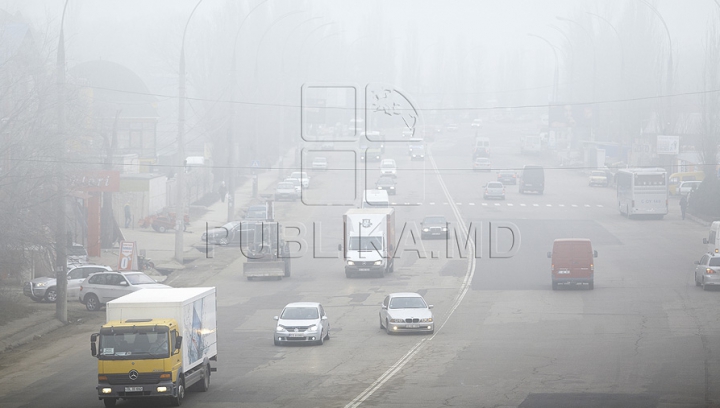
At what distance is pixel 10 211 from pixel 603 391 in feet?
71.5

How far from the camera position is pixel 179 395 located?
1845cm

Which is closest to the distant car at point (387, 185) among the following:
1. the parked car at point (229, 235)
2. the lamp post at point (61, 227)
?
the parked car at point (229, 235)

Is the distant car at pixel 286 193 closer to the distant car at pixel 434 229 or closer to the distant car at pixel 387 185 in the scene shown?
the distant car at pixel 387 185

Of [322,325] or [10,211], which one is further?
[10,211]

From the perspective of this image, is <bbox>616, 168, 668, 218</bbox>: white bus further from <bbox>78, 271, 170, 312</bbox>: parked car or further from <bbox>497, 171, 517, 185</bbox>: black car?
<bbox>78, 271, 170, 312</bbox>: parked car

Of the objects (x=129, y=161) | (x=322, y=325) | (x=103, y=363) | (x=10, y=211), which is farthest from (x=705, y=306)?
(x=129, y=161)

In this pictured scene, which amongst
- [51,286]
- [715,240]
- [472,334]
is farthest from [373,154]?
[472,334]

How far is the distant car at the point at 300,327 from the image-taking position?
1072 inches

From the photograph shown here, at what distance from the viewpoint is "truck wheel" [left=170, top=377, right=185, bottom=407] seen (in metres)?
18.2

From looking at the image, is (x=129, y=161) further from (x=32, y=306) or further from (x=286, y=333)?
(x=286, y=333)

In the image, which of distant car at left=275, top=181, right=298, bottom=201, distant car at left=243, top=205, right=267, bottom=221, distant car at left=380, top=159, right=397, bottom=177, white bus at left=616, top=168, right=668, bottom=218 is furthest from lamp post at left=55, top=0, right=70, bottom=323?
distant car at left=380, top=159, right=397, bottom=177

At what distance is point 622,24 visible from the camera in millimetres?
123812

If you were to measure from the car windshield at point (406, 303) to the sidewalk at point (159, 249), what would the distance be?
11.6 meters

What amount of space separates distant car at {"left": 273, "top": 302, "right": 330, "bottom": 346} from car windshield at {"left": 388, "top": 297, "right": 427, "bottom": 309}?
9.61 feet
